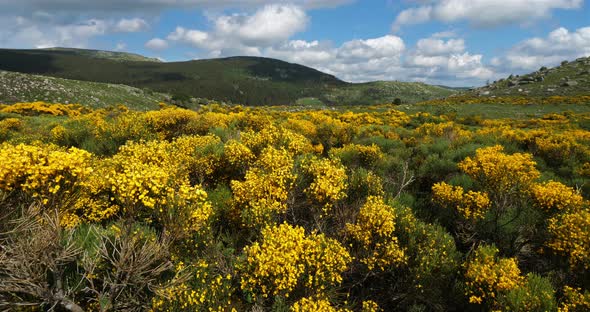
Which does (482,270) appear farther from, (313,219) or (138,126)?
(138,126)

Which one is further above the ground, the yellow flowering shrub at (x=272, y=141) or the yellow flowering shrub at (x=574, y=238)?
the yellow flowering shrub at (x=272, y=141)

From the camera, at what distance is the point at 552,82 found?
66250 millimetres

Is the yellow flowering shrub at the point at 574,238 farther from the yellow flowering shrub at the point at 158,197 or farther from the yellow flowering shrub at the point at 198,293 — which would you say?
the yellow flowering shrub at the point at 158,197

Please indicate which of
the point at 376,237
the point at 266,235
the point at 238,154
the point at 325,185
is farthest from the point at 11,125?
the point at 376,237

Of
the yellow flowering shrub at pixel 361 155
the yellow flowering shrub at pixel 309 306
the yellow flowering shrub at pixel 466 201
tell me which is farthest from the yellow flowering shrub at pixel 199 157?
the yellow flowering shrub at pixel 466 201

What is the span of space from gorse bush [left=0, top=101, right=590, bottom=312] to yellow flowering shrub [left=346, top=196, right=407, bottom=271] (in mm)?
33

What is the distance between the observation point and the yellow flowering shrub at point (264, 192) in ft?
20.4

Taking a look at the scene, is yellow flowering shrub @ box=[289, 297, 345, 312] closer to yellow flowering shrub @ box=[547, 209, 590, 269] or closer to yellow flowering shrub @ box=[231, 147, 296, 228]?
yellow flowering shrub @ box=[231, 147, 296, 228]

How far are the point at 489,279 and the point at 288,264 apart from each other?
396 cm

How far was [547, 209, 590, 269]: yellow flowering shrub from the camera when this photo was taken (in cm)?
600

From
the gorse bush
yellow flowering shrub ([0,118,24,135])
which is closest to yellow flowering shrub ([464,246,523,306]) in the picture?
the gorse bush

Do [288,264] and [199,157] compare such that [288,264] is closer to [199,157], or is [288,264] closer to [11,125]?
[199,157]

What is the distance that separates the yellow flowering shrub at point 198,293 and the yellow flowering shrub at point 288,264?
411mm

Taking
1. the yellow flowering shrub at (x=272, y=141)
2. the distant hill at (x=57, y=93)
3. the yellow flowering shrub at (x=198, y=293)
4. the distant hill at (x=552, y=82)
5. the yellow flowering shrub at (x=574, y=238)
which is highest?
the distant hill at (x=552, y=82)
